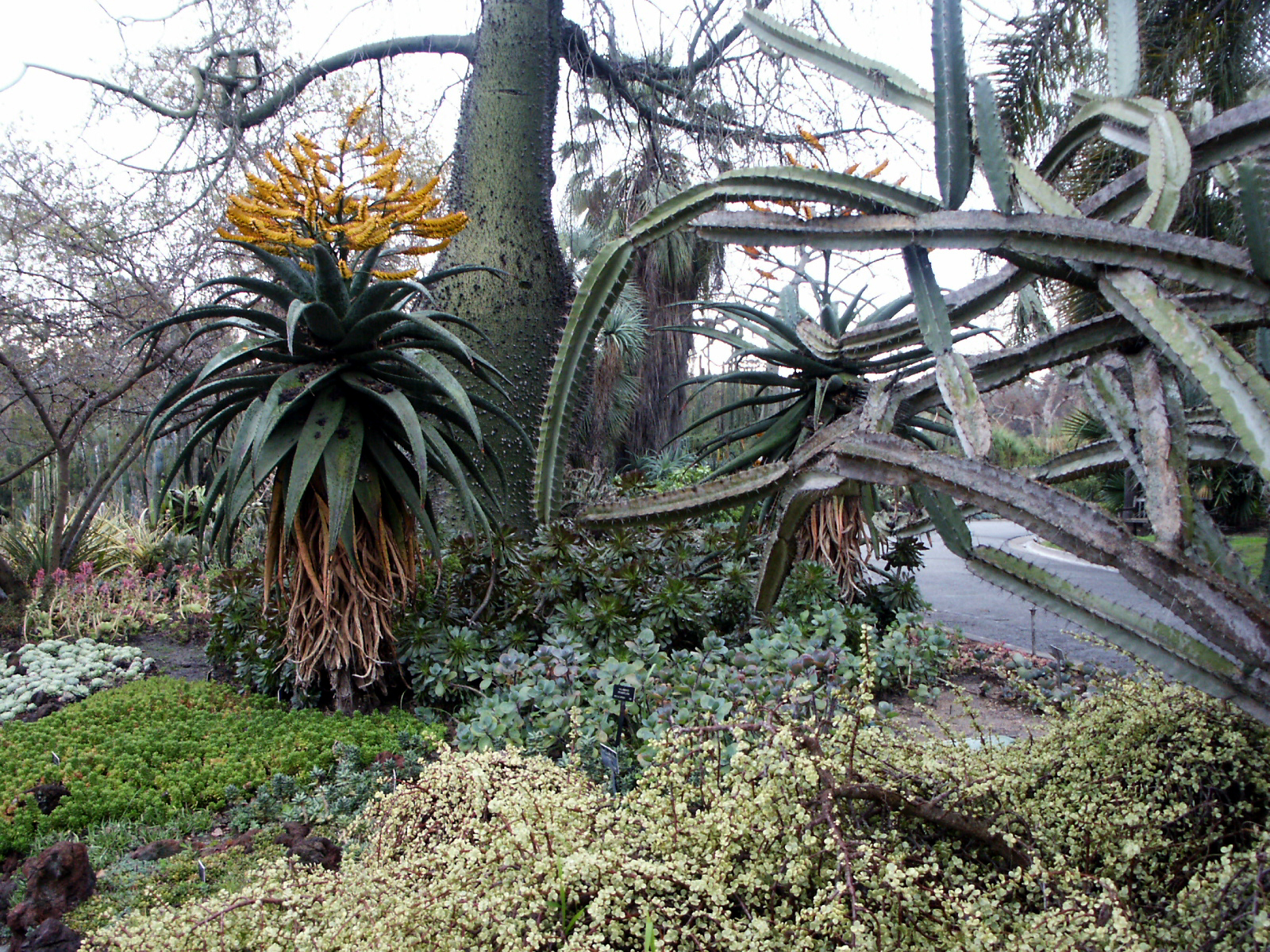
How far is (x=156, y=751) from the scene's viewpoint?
2.81 meters

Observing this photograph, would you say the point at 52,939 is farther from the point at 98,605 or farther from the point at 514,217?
the point at 98,605

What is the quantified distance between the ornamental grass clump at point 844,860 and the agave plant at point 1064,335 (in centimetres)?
28

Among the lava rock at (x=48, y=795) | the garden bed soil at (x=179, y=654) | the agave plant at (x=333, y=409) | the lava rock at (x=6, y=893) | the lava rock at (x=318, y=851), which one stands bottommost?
the garden bed soil at (x=179, y=654)

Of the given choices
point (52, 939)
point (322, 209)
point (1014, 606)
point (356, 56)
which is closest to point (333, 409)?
point (322, 209)

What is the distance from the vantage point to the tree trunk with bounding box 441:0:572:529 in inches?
184

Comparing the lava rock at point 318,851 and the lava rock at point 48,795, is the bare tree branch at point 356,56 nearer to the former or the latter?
the lava rock at point 48,795

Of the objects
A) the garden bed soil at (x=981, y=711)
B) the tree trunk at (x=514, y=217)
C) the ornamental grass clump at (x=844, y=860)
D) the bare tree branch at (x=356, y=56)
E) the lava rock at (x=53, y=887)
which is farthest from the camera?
the bare tree branch at (x=356, y=56)

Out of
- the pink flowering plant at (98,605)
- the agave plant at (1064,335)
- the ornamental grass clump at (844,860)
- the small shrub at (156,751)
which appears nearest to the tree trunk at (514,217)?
the small shrub at (156,751)

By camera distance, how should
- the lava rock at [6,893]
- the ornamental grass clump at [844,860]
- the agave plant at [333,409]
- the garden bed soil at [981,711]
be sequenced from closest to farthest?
1. the ornamental grass clump at [844,860]
2. the lava rock at [6,893]
3. the agave plant at [333,409]
4. the garden bed soil at [981,711]

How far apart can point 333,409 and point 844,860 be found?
2515mm

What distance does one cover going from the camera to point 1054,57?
20.1 feet

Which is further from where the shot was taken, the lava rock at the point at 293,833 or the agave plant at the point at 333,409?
the agave plant at the point at 333,409

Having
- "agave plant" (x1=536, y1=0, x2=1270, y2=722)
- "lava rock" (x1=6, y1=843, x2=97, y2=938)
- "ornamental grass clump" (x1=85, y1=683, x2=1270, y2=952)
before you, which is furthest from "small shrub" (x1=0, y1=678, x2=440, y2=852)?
"agave plant" (x1=536, y1=0, x2=1270, y2=722)

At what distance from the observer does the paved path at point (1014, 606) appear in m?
5.00
